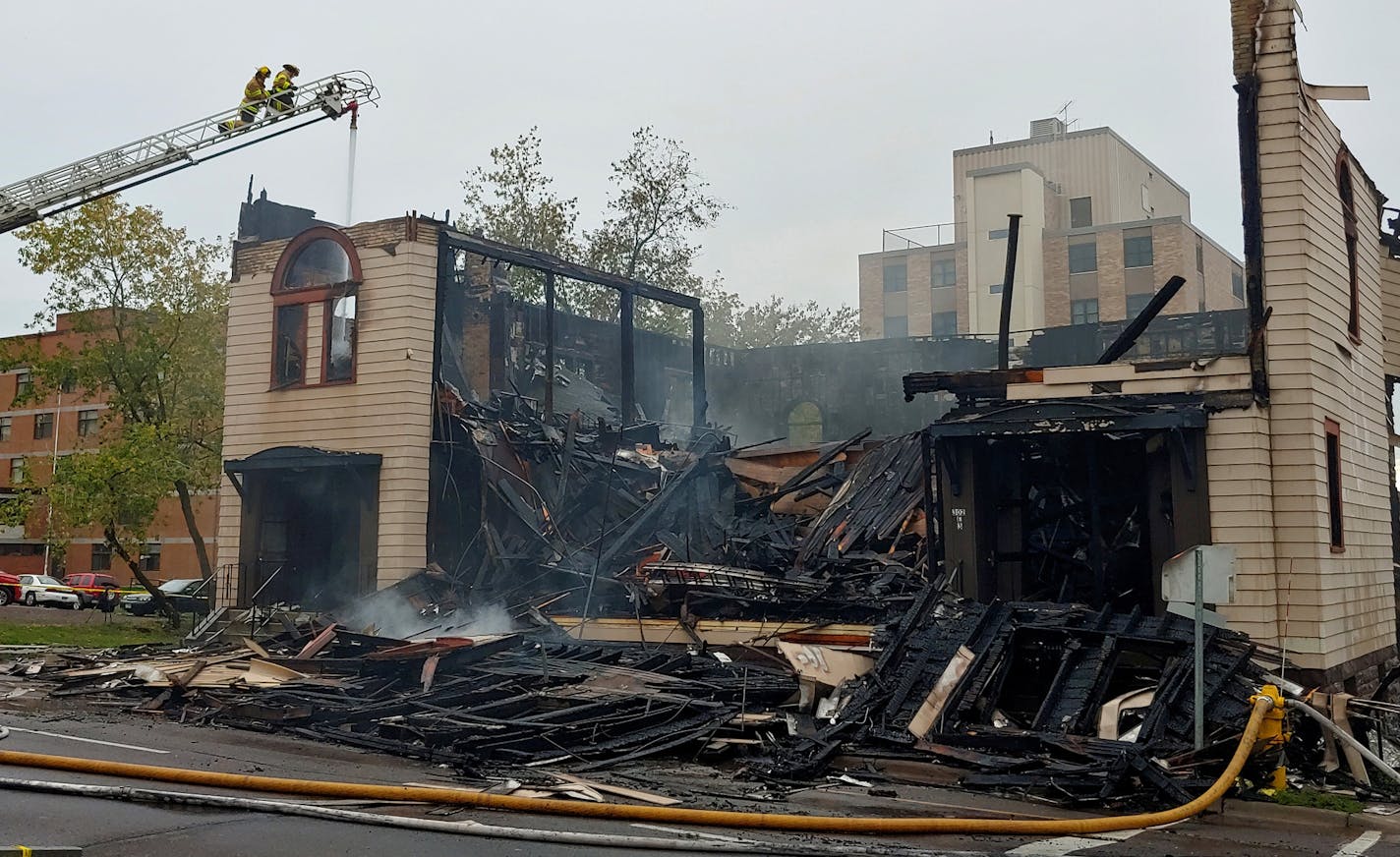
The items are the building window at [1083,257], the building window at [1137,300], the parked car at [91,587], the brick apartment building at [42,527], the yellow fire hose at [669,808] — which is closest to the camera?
the yellow fire hose at [669,808]

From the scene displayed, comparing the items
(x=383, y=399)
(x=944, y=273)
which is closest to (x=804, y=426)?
(x=944, y=273)

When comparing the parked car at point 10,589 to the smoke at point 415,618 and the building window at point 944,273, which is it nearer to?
the smoke at point 415,618

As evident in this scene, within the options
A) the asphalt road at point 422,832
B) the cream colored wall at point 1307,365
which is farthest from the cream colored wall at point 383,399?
the cream colored wall at point 1307,365

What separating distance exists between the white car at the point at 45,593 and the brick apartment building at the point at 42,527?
839 cm

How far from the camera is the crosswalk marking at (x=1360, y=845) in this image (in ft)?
29.1

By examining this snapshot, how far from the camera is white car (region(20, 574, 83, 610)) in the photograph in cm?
4347

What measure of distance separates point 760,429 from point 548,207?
42.0 ft

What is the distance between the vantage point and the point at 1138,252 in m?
62.6

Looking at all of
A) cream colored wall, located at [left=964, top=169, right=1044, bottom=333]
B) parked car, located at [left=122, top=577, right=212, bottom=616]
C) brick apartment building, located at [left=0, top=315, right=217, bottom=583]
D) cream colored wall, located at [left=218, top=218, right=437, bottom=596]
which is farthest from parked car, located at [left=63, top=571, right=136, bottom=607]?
cream colored wall, located at [left=964, top=169, right=1044, bottom=333]

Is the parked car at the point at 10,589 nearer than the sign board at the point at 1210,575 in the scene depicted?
No

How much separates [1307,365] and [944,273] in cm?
5554

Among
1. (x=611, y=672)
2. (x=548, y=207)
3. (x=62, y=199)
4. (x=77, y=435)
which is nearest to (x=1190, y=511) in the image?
(x=611, y=672)

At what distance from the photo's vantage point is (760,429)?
50.2m

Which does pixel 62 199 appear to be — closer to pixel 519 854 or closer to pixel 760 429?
pixel 519 854
